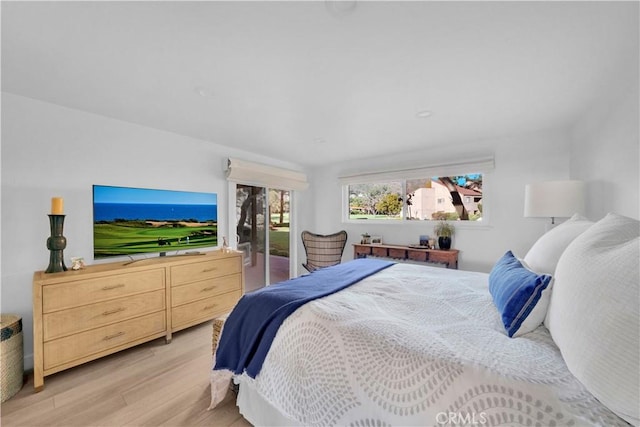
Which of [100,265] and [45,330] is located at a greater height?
[100,265]

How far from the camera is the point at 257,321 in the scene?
143 cm

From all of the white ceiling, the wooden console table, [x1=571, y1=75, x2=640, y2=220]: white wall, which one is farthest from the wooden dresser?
[x1=571, y1=75, x2=640, y2=220]: white wall

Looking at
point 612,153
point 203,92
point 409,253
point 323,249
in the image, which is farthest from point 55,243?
point 612,153

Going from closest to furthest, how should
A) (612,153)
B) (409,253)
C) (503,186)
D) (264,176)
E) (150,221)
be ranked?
(612,153) → (150,221) → (503,186) → (409,253) → (264,176)

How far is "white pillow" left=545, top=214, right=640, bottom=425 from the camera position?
636mm

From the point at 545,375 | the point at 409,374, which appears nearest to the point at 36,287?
the point at 409,374

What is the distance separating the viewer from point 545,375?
0.82 m

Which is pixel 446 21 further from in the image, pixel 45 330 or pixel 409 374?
pixel 45 330

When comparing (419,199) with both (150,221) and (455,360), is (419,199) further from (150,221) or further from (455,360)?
(150,221)

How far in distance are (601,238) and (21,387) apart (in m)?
3.50

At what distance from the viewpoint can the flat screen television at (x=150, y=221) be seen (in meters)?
2.40

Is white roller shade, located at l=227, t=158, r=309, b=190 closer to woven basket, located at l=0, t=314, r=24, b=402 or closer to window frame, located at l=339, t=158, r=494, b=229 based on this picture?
window frame, located at l=339, t=158, r=494, b=229

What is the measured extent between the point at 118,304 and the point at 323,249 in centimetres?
262

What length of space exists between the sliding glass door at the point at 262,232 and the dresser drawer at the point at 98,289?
1.46 m
